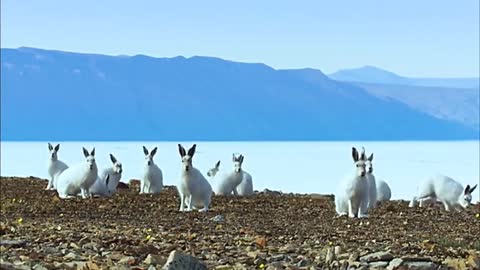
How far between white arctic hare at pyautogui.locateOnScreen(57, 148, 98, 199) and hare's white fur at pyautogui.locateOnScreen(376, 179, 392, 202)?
6691 millimetres

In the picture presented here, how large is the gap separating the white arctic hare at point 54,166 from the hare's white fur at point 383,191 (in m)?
7.32

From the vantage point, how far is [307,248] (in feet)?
36.0

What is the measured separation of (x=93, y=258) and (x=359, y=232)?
5055 millimetres

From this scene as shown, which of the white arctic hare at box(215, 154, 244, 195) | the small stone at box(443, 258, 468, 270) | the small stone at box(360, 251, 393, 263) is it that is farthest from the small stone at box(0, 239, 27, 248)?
the white arctic hare at box(215, 154, 244, 195)

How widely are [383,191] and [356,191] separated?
282 inches

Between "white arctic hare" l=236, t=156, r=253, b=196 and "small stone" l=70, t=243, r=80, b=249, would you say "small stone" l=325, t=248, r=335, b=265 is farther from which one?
"white arctic hare" l=236, t=156, r=253, b=196

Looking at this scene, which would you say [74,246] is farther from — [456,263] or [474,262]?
[474,262]

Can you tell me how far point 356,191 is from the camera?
17.0m

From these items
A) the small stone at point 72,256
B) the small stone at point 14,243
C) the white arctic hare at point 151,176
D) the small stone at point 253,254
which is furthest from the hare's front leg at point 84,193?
the small stone at point 72,256

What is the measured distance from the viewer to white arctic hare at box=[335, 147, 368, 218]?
17031 mm

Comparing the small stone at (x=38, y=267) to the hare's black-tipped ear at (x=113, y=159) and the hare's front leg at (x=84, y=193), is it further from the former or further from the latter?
the hare's black-tipped ear at (x=113, y=159)

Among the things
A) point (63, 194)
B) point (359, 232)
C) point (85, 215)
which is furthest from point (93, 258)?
point (63, 194)

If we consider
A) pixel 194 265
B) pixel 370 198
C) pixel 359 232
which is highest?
pixel 370 198

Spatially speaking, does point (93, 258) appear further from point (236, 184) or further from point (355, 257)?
point (236, 184)
